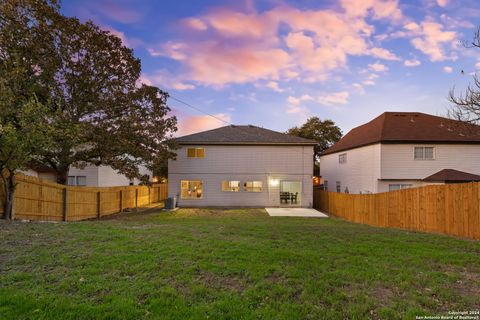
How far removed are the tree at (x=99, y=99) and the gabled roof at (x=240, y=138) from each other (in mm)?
5111

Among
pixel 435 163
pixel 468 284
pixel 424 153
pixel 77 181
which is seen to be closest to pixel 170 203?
pixel 77 181

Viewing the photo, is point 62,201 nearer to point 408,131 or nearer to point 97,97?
point 97,97

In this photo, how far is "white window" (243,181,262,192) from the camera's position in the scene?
21625mm

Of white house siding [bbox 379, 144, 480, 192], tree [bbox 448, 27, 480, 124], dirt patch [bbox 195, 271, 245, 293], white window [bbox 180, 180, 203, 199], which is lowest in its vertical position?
dirt patch [bbox 195, 271, 245, 293]

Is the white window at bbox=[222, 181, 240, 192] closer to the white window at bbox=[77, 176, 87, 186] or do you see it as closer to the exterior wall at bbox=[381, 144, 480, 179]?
the exterior wall at bbox=[381, 144, 480, 179]

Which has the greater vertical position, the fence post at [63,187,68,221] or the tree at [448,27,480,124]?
the tree at [448,27,480,124]

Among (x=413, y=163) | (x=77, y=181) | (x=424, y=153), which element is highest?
(x=424, y=153)

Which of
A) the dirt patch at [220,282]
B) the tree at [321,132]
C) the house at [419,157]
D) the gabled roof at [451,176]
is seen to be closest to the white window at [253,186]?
the house at [419,157]

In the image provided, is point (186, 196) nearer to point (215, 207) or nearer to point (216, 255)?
point (215, 207)

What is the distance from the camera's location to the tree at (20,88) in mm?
8594

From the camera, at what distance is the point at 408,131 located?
19906 mm

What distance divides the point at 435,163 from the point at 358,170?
5.05 m

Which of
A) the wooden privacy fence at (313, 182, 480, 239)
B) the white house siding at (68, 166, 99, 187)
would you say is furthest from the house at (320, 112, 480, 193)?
the white house siding at (68, 166, 99, 187)

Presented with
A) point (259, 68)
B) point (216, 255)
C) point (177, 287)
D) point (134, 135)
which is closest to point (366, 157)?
point (259, 68)
